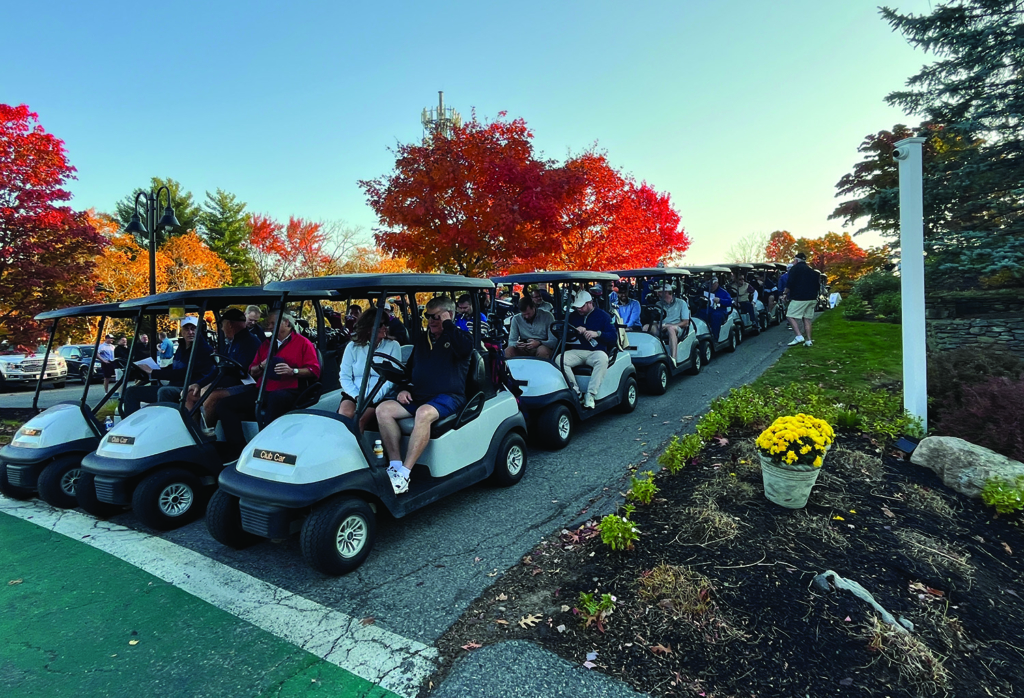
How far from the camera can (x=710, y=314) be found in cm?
1084

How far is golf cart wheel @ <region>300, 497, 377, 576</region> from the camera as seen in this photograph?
344 cm

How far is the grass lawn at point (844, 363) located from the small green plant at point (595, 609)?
16.4 ft

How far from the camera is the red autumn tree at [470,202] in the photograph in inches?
579

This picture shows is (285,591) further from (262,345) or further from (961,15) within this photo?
(961,15)

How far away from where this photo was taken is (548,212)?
591 inches

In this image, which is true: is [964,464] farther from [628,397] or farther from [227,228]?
[227,228]

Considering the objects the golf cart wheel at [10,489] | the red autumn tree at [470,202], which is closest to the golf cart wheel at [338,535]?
the golf cart wheel at [10,489]

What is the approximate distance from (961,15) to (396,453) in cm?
1097

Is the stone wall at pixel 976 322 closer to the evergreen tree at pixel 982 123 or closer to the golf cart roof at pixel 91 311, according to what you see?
the evergreen tree at pixel 982 123

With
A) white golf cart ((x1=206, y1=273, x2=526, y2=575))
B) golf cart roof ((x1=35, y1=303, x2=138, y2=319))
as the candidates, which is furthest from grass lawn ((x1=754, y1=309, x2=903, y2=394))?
golf cart roof ((x1=35, y1=303, x2=138, y2=319))

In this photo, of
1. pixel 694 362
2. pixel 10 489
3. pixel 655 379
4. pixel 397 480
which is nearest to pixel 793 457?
pixel 397 480

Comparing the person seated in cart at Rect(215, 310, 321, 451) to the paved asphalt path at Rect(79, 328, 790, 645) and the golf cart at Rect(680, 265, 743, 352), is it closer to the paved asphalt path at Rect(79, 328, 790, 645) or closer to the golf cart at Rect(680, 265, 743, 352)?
the paved asphalt path at Rect(79, 328, 790, 645)

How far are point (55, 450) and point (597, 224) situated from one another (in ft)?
→ 49.6

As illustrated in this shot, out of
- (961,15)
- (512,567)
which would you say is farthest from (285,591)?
(961,15)
